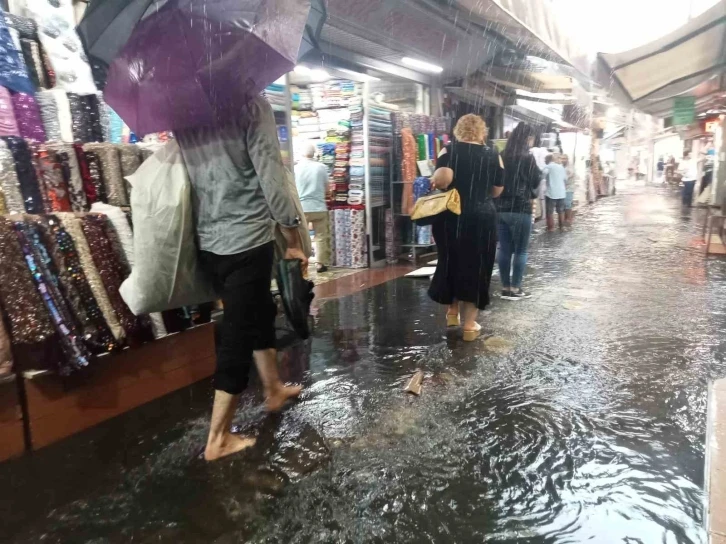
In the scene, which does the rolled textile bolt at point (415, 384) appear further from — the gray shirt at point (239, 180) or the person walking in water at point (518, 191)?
the person walking in water at point (518, 191)

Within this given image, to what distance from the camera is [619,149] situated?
43156 millimetres

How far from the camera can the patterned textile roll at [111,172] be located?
10.1ft

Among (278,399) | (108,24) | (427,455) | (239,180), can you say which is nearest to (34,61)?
(108,24)

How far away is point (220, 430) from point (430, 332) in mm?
2382

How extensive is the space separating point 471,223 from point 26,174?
2.95 m

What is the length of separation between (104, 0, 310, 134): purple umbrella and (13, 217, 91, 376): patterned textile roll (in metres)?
0.91

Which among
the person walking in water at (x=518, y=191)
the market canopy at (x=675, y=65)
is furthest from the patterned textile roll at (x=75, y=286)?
the market canopy at (x=675, y=65)

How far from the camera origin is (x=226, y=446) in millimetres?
2580

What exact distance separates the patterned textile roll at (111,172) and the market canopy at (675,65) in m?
7.92

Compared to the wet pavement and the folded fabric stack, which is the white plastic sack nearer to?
the wet pavement

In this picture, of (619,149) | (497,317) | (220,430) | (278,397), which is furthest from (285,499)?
(619,149)

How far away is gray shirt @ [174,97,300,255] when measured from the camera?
2.33 metres

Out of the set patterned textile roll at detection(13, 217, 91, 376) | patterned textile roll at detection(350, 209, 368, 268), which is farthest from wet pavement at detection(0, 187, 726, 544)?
patterned textile roll at detection(350, 209, 368, 268)

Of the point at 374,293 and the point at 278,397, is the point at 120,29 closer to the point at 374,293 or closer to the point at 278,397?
the point at 278,397
